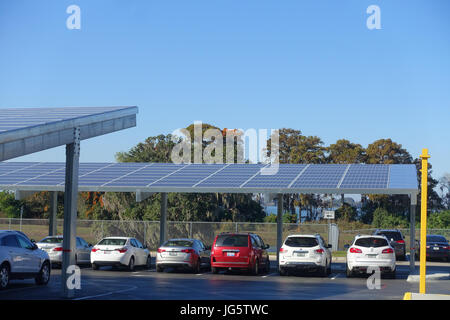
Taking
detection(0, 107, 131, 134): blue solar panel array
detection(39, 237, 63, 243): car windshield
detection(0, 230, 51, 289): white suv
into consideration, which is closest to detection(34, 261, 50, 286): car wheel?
detection(0, 230, 51, 289): white suv

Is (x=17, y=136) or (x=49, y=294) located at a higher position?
(x=17, y=136)

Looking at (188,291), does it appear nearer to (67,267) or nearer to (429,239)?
(67,267)

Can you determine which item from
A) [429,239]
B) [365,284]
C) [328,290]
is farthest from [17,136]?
[429,239]

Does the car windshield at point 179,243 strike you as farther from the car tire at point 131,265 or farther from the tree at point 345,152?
the tree at point 345,152

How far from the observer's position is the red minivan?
25016mm

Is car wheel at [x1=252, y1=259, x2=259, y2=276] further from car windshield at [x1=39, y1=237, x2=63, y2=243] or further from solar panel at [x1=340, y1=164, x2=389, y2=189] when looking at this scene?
car windshield at [x1=39, y1=237, x2=63, y2=243]

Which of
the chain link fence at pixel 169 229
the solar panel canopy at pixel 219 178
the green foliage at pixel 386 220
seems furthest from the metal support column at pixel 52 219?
the green foliage at pixel 386 220

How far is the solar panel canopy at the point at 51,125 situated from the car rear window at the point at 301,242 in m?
8.31

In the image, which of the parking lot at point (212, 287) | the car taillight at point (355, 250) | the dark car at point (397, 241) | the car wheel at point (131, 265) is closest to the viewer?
the parking lot at point (212, 287)

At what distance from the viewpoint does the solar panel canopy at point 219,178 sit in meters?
27.2
